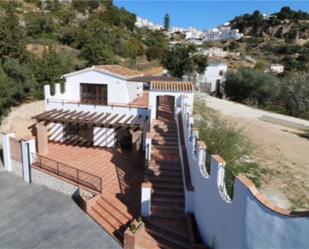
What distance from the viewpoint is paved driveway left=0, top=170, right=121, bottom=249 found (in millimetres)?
12930

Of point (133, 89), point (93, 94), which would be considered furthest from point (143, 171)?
point (93, 94)

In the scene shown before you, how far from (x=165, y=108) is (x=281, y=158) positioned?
1104cm

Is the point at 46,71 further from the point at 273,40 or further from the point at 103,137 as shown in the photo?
the point at 273,40

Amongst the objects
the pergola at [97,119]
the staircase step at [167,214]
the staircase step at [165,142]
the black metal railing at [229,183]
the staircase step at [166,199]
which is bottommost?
the staircase step at [167,214]

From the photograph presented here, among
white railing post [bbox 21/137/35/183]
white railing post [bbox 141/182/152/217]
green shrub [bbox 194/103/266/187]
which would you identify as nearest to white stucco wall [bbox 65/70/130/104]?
Answer: white railing post [bbox 21/137/35/183]

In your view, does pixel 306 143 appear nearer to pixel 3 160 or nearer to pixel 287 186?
pixel 287 186

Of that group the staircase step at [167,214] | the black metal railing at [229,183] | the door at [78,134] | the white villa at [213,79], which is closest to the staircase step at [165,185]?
the staircase step at [167,214]

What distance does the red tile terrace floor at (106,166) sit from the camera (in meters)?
15.9

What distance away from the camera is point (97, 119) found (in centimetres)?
2236

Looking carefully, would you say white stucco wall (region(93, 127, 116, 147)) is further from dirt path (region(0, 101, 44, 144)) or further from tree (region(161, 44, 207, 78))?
tree (region(161, 44, 207, 78))

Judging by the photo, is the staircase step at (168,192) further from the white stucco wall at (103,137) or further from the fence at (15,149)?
the fence at (15,149)

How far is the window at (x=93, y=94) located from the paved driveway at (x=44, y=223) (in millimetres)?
9621

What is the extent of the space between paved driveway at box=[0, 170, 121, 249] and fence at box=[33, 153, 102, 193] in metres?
1.21

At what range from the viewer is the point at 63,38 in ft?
185
